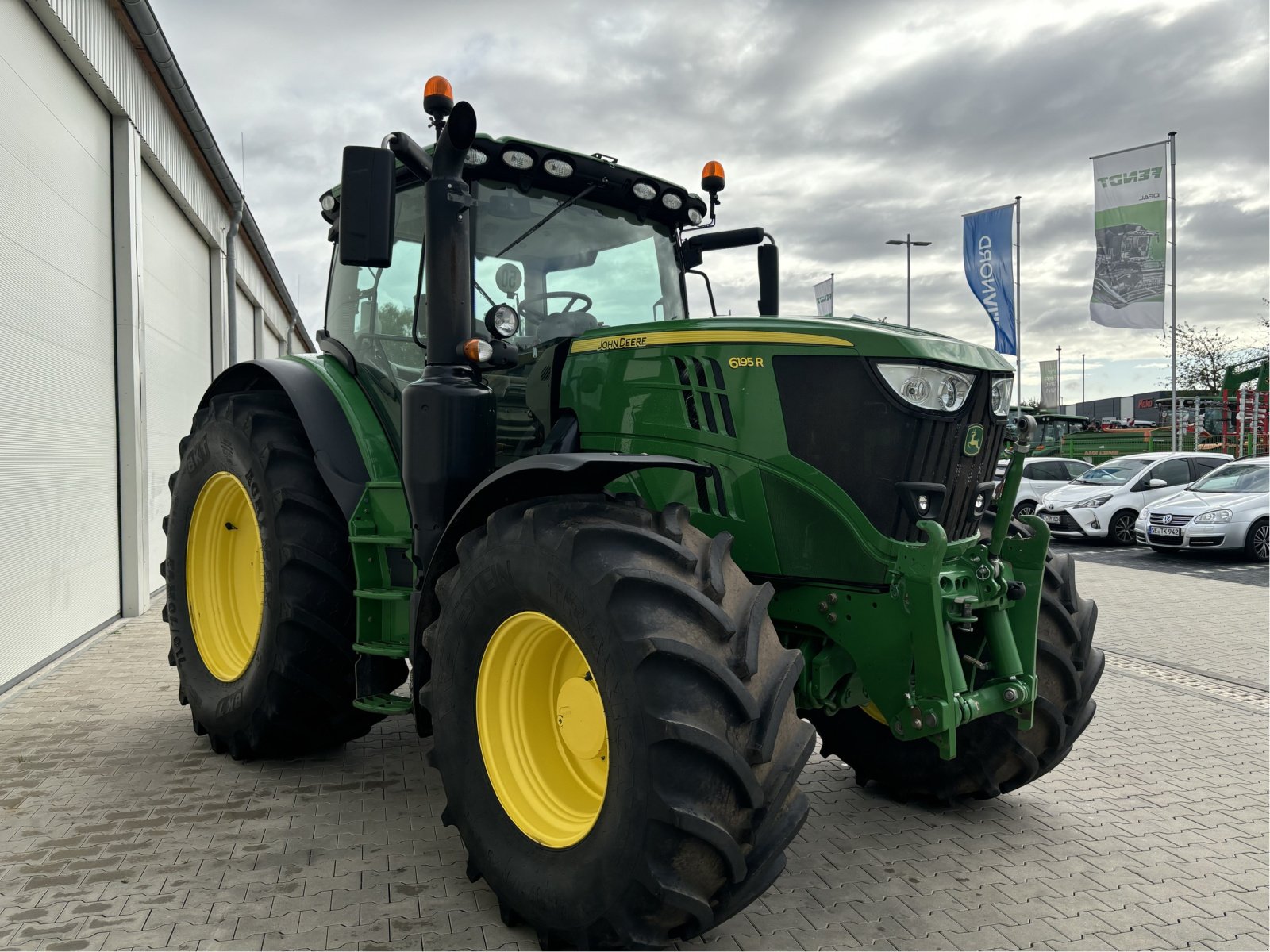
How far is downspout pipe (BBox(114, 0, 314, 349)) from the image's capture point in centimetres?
763

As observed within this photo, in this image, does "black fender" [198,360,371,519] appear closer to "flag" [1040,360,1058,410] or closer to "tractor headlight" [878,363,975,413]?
"tractor headlight" [878,363,975,413]

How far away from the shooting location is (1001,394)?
3.36m

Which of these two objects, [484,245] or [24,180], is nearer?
[484,245]

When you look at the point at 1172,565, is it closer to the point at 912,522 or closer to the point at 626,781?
the point at 912,522

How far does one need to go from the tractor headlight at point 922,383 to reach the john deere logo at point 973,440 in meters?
0.15

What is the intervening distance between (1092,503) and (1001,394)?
44.6ft

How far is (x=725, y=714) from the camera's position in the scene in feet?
7.89

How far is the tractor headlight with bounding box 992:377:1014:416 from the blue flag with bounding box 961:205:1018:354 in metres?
17.1

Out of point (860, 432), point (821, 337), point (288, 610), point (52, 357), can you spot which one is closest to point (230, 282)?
point (52, 357)

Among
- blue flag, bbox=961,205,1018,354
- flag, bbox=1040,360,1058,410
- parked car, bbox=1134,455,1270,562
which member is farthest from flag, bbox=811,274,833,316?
flag, bbox=1040,360,1058,410

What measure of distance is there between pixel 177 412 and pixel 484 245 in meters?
7.88

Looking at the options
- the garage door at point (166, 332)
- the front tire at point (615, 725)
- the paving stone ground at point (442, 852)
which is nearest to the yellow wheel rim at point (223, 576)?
the paving stone ground at point (442, 852)

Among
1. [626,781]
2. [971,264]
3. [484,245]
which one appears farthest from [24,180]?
[971,264]

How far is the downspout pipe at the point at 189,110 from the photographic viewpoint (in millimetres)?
7629
